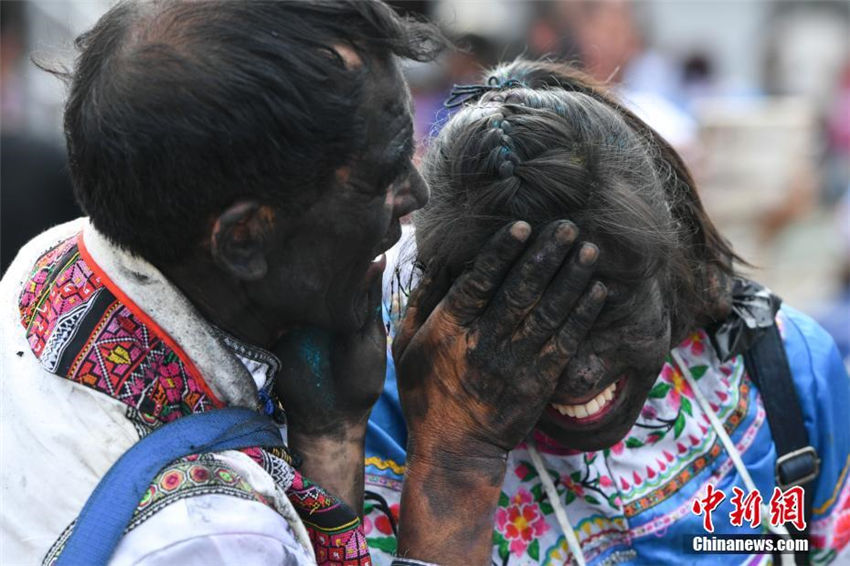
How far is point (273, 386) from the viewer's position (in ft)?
7.07

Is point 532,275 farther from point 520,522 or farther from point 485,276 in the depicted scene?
point 520,522

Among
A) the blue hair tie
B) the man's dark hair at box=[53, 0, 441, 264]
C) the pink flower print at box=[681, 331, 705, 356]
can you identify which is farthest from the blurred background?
the man's dark hair at box=[53, 0, 441, 264]

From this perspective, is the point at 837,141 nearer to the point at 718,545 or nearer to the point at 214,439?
the point at 718,545

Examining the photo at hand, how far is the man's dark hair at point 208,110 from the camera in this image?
1754 millimetres

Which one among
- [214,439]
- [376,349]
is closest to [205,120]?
[214,439]

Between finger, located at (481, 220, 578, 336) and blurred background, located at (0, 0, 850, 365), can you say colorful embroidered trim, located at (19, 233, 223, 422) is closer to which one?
finger, located at (481, 220, 578, 336)

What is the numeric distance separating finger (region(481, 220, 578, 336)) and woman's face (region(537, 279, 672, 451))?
6.7 inches

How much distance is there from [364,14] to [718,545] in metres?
1.41

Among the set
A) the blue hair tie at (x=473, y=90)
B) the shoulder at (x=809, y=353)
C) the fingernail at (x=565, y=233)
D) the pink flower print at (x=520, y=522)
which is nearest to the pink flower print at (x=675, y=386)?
the shoulder at (x=809, y=353)

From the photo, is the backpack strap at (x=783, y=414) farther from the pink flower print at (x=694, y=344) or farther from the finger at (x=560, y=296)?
the finger at (x=560, y=296)

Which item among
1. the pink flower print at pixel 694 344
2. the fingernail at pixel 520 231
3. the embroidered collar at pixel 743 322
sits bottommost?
the pink flower print at pixel 694 344

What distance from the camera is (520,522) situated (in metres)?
2.47

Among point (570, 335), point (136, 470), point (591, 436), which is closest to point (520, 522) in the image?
point (591, 436)

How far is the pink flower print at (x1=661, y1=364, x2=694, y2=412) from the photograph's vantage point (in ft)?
8.59
